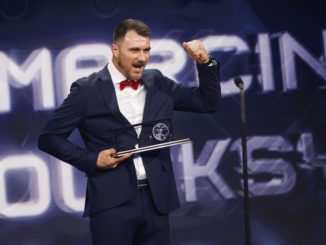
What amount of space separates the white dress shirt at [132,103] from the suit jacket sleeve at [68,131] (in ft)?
0.40

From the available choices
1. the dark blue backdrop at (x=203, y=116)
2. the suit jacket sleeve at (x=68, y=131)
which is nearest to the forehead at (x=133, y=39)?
the suit jacket sleeve at (x=68, y=131)

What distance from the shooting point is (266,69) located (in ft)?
11.4

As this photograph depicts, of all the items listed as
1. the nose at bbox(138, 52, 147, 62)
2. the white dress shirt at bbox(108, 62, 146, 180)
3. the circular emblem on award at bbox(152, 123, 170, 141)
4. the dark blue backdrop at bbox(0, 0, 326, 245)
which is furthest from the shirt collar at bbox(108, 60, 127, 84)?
the dark blue backdrop at bbox(0, 0, 326, 245)

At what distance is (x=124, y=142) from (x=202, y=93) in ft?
1.16

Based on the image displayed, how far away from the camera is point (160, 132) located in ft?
6.72

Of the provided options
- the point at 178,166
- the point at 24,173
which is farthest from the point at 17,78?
the point at 178,166

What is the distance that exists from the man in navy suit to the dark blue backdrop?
4.25 feet

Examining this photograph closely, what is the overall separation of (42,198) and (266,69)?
1427 millimetres

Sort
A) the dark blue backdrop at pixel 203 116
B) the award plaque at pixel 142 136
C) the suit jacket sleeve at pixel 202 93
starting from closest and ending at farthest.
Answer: the award plaque at pixel 142 136 < the suit jacket sleeve at pixel 202 93 < the dark blue backdrop at pixel 203 116

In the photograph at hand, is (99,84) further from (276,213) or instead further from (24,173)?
(276,213)

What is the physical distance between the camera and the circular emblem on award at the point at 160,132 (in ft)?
6.71

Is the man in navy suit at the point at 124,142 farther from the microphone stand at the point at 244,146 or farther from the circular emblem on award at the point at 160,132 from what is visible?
the microphone stand at the point at 244,146

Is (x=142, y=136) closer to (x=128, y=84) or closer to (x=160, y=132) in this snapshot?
(x=160, y=132)

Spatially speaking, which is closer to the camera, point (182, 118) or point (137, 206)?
point (137, 206)
